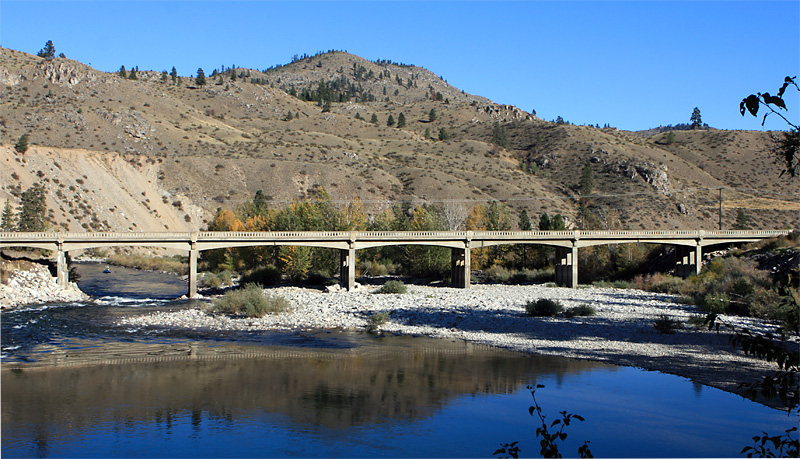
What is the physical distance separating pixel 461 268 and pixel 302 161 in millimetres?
57939

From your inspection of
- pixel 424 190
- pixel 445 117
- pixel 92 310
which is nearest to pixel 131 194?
pixel 424 190

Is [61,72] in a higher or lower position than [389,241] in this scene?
higher

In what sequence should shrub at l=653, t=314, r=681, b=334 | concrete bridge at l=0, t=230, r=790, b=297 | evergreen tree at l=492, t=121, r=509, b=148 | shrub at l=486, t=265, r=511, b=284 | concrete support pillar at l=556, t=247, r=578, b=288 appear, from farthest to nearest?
evergreen tree at l=492, t=121, r=509, b=148 → shrub at l=486, t=265, r=511, b=284 → concrete support pillar at l=556, t=247, r=578, b=288 → concrete bridge at l=0, t=230, r=790, b=297 → shrub at l=653, t=314, r=681, b=334

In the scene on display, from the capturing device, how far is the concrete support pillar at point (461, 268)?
5628 centimetres

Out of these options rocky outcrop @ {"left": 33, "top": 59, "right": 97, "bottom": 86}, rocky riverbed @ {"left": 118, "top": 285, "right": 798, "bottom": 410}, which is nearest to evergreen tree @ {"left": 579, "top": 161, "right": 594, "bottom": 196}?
rocky riverbed @ {"left": 118, "top": 285, "right": 798, "bottom": 410}

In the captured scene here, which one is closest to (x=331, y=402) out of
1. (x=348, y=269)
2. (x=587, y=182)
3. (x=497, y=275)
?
(x=348, y=269)

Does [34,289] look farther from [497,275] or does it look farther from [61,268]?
[497,275]

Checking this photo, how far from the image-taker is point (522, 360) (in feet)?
86.8

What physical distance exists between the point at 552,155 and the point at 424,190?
121ft

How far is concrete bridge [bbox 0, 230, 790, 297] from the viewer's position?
47812 mm

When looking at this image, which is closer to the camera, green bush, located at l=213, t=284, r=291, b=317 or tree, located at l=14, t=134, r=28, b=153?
green bush, located at l=213, t=284, r=291, b=317

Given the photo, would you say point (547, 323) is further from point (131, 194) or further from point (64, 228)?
point (131, 194)

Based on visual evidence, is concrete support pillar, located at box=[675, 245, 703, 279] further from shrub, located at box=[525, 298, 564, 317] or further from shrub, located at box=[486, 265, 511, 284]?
shrub, located at box=[525, 298, 564, 317]

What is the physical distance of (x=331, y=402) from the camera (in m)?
20.2
